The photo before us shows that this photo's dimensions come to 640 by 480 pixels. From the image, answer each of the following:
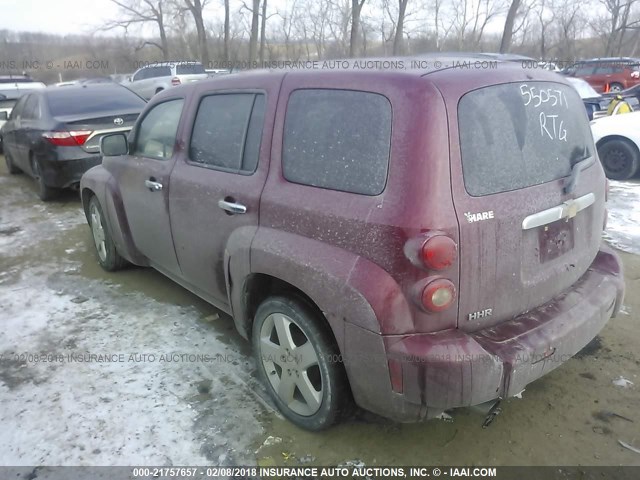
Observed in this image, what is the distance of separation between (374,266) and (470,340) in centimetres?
50

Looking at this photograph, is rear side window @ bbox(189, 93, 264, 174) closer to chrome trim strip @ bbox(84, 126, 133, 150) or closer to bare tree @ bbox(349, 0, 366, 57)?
chrome trim strip @ bbox(84, 126, 133, 150)

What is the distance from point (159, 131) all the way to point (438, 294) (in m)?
2.57

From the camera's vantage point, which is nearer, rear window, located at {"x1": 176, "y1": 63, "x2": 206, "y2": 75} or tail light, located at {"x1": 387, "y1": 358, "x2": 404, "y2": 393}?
tail light, located at {"x1": 387, "y1": 358, "x2": 404, "y2": 393}

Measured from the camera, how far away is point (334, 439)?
2629 millimetres

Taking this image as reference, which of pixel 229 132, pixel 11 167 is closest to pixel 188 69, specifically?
pixel 11 167

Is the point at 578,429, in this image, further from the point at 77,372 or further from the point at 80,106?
the point at 80,106

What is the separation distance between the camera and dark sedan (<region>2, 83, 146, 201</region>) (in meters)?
6.80

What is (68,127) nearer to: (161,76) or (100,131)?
(100,131)

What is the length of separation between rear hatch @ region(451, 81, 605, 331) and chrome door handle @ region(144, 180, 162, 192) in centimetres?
224

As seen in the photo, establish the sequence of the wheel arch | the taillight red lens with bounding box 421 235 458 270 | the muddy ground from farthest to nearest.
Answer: the wheel arch < the muddy ground < the taillight red lens with bounding box 421 235 458 270

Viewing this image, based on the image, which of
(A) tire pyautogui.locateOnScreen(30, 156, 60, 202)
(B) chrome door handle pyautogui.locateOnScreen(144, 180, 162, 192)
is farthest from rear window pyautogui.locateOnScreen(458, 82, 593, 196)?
(A) tire pyautogui.locateOnScreen(30, 156, 60, 202)

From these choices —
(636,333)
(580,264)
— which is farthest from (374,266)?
(636,333)

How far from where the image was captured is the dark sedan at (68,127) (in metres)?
6.80

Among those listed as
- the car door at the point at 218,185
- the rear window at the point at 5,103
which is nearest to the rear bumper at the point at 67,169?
the car door at the point at 218,185
